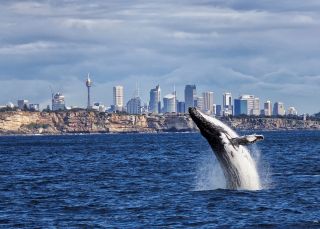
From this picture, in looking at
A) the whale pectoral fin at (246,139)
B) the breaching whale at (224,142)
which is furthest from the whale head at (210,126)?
the whale pectoral fin at (246,139)

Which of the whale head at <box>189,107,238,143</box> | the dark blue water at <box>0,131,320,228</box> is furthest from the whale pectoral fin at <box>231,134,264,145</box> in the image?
the dark blue water at <box>0,131,320,228</box>

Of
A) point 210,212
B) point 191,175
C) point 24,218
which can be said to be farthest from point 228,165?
point 191,175

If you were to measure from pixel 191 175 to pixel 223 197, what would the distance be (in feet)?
58.1

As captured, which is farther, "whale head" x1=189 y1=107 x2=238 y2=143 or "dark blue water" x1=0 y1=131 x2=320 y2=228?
"whale head" x1=189 y1=107 x2=238 y2=143

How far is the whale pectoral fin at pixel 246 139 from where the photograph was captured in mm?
32375

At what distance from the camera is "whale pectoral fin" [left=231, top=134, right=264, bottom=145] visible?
106ft

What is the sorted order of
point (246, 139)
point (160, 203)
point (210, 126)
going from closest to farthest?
point (246, 139)
point (210, 126)
point (160, 203)

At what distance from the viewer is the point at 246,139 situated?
32.8 meters

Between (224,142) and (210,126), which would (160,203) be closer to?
(224,142)

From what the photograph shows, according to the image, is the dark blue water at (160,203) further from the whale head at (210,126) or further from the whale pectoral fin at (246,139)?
the whale head at (210,126)

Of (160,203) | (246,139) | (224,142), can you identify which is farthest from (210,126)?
(160,203)

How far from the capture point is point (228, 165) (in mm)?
33969

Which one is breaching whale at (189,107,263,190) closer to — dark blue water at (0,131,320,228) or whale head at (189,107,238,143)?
whale head at (189,107,238,143)

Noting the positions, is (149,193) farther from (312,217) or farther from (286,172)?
(286,172)
